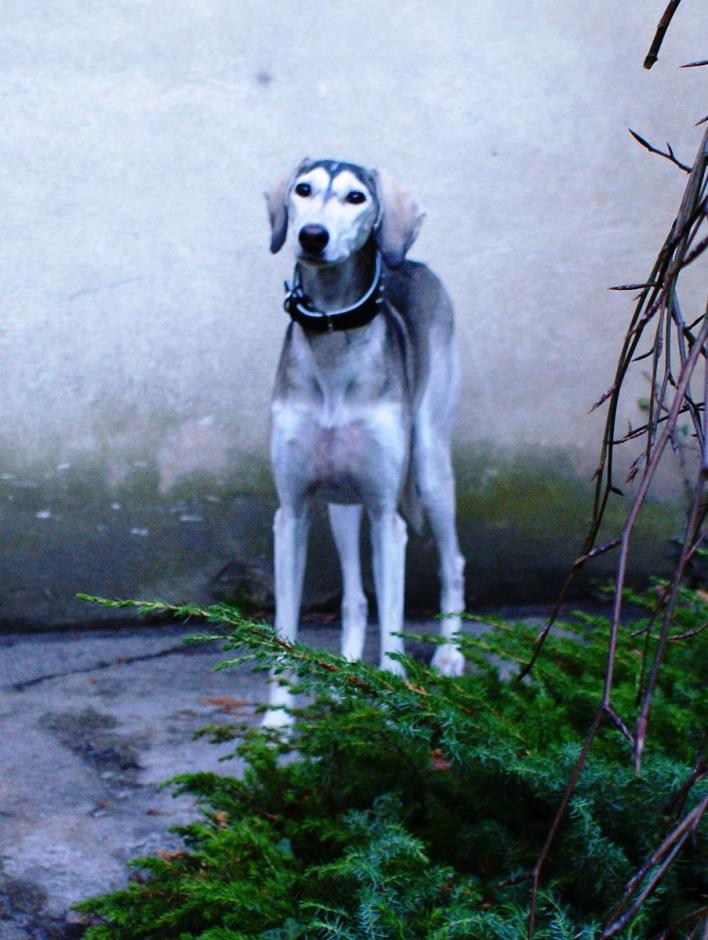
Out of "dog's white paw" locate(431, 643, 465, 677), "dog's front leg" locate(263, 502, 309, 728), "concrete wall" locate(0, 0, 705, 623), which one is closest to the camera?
"dog's front leg" locate(263, 502, 309, 728)

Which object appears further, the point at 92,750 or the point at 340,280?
the point at 340,280

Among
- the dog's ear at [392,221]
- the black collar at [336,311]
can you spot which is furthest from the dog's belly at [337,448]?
the dog's ear at [392,221]

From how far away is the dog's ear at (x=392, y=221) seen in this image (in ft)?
10.6

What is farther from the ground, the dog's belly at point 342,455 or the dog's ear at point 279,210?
the dog's ear at point 279,210

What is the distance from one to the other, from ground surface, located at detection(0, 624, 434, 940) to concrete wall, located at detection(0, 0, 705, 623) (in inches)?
12.9

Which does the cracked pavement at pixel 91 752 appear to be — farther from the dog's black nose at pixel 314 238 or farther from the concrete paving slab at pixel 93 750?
the dog's black nose at pixel 314 238

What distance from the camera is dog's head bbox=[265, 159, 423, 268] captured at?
3.03 metres

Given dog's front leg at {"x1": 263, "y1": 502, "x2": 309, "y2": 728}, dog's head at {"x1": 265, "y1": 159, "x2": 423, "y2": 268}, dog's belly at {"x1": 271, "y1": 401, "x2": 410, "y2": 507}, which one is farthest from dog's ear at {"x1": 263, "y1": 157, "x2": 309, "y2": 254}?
dog's front leg at {"x1": 263, "y1": 502, "x2": 309, "y2": 728}

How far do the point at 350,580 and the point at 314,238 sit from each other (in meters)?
1.30

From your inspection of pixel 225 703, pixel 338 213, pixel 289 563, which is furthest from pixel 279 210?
pixel 225 703

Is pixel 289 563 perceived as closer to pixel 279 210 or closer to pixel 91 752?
pixel 91 752

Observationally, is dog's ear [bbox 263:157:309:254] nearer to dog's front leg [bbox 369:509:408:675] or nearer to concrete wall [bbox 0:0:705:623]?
dog's front leg [bbox 369:509:408:675]

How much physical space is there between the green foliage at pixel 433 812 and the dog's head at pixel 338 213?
124 centimetres

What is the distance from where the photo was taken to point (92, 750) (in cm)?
310
